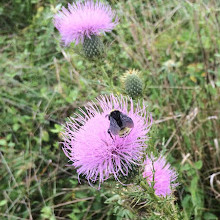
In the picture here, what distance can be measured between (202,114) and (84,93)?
1281 mm

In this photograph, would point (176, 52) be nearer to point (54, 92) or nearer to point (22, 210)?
point (54, 92)

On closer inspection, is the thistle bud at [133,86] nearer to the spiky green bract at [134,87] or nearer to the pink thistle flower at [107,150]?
the spiky green bract at [134,87]

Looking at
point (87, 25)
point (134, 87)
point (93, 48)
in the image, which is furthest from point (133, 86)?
point (87, 25)

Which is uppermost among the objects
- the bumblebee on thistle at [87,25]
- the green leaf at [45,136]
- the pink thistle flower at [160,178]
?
the bumblebee on thistle at [87,25]

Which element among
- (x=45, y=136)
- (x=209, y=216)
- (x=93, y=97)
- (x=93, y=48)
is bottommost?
(x=209, y=216)

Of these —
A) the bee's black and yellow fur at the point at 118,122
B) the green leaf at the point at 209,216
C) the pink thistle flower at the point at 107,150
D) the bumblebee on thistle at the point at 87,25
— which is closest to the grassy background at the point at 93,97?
the green leaf at the point at 209,216

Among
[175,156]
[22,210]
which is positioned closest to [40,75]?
[22,210]

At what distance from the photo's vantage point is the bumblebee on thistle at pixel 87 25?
7.61 feet

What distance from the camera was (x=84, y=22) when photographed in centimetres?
233

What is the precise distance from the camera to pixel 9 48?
3908 millimetres

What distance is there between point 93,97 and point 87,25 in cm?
67

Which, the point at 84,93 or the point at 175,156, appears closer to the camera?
the point at 175,156

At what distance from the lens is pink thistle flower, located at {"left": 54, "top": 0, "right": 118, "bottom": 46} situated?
2332 millimetres

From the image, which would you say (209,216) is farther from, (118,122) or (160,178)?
(118,122)
